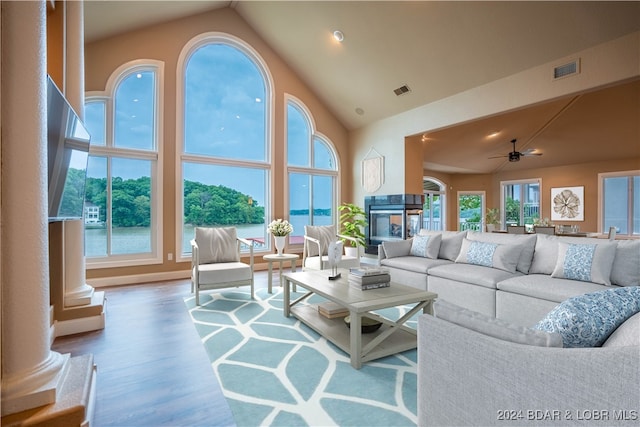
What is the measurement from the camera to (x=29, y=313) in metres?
1.37

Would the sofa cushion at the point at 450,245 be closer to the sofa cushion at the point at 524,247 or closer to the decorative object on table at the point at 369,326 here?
the sofa cushion at the point at 524,247

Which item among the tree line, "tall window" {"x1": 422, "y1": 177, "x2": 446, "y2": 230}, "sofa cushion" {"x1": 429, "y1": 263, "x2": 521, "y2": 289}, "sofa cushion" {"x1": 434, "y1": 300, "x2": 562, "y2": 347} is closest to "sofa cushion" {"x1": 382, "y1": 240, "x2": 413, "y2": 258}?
"sofa cushion" {"x1": 429, "y1": 263, "x2": 521, "y2": 289}

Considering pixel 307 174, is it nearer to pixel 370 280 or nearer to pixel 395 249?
pixel 395 249

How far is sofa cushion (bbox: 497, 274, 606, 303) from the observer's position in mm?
2500

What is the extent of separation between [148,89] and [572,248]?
6117 millimetres

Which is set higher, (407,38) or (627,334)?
(407,38)

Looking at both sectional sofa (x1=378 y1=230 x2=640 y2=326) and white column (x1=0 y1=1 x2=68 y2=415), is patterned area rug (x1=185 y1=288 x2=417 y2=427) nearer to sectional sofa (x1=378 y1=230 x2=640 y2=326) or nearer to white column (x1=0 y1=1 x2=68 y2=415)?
sectional sofa (x1=378 y1=230 x2=640 y2=326)

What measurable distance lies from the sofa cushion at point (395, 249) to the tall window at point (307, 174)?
2.61 meters

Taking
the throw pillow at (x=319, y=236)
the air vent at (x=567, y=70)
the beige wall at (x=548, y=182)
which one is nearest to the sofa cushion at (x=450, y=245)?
the throw pillow at (x=319, y=236)

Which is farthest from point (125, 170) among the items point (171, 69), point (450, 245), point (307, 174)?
point (450, 245)

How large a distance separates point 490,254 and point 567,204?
22.4ft

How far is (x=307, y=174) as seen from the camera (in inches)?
268

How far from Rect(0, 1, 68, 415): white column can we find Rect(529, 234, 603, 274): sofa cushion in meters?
3.87

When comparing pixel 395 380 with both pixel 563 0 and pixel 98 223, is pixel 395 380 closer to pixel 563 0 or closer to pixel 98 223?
pixel 563 0
